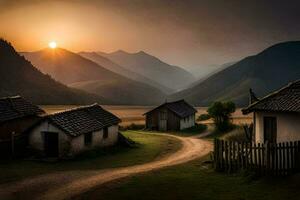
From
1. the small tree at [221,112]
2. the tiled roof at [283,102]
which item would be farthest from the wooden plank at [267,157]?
the small tree at [221,112]

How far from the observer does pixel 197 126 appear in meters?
64.4

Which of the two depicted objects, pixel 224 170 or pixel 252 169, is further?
pixel 224 170

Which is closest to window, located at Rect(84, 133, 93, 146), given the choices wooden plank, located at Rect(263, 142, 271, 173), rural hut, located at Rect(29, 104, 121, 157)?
rural hut, located at Rect(29, 104, 121, 157)

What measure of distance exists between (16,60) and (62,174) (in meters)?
142

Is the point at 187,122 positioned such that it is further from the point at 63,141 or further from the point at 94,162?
the point at 94,162

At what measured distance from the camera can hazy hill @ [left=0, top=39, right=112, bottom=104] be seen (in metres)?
139

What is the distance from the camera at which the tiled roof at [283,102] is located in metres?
22.3

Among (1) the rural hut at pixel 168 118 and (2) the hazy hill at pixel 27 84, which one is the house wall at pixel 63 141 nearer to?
(1) the rural hut at pixel 168 118

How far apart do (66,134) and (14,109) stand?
8273 mm

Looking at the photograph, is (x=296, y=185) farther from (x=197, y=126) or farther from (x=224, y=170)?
(x=197, y=126)

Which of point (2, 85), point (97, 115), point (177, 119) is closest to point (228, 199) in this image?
point (97, 115)

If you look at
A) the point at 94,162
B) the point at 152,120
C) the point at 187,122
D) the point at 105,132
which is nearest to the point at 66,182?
the point at 94,162

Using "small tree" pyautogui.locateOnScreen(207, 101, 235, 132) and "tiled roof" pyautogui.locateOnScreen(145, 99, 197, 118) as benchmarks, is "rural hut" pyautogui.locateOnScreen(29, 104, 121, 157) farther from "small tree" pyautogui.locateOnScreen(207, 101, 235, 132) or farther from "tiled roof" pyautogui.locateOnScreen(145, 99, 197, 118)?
"tiled roof" pyautogui.locateOnScreen(145, 99, 197, 118)

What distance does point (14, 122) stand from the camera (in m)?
36.4
